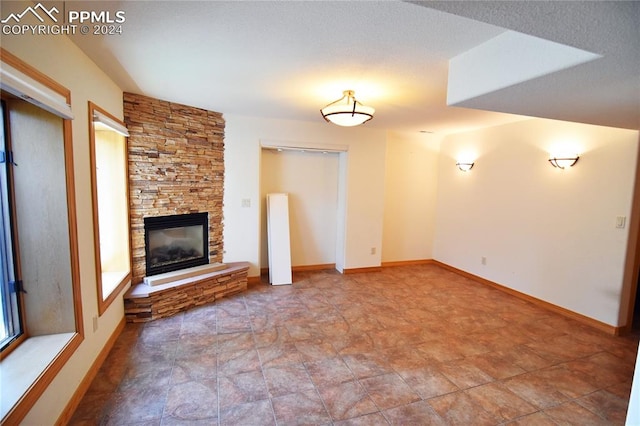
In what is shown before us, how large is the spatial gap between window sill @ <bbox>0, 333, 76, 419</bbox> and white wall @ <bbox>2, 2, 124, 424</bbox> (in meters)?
0.13

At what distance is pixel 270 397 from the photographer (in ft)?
6.95

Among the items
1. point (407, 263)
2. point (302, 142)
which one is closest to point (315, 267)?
point (407, 263)

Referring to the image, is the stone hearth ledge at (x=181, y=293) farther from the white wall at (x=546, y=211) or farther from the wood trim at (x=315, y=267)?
the white wall at (x=546, y=211)

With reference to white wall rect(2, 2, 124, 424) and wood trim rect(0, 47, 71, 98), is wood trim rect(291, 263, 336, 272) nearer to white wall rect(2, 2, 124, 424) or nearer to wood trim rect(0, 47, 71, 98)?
white wall rect(2, 2, 124, 424)

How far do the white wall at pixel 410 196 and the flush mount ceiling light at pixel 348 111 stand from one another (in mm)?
2515

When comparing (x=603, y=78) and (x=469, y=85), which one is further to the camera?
(x=469, y=85)

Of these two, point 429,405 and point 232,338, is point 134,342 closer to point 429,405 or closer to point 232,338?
point 232,338

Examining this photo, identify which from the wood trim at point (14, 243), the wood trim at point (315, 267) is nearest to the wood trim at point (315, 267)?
the wood trim at point (315, 267)

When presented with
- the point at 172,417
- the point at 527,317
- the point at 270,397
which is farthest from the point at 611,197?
the point at 172,417

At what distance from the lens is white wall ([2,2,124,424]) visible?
5.23 feet

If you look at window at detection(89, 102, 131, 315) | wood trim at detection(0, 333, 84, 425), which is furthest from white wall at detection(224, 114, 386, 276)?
wood trim at detection(0, 333, 84, 425)

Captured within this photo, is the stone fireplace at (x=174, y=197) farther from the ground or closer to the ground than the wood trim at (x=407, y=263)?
farther from the ground

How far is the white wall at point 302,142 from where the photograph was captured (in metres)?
4.25

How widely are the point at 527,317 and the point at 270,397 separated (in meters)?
3.22
